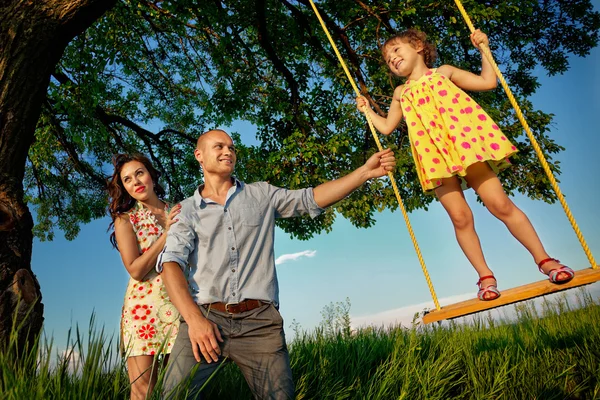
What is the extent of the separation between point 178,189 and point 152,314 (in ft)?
24.8

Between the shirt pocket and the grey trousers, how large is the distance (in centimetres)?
46

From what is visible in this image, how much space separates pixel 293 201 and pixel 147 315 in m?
1.12

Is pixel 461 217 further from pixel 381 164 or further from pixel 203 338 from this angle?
pixel 203 338

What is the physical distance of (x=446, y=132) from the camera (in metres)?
3.43

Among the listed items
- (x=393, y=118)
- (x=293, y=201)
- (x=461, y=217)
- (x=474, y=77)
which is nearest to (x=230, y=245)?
(x=293, y=201)

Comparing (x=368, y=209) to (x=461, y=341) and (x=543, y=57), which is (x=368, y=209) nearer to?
(x=461, y=341)

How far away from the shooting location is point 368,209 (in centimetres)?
770

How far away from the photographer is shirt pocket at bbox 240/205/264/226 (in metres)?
2.67

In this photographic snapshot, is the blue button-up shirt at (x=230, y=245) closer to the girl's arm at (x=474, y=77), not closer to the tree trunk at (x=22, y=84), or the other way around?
the girl's arm at (x=474, y=77)

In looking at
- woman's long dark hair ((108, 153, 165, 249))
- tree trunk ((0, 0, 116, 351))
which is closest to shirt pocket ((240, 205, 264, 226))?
woman's long dark hair ((108, 153, 165, 249))

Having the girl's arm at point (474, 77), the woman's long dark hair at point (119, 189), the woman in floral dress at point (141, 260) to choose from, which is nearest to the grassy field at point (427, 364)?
the woman in floral dress at point (141, 260)

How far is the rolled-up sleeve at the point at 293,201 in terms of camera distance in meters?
2.81

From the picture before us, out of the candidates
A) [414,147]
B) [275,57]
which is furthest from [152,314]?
[275,57]

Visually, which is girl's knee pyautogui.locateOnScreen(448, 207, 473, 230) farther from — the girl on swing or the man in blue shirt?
the man in blue shirt
